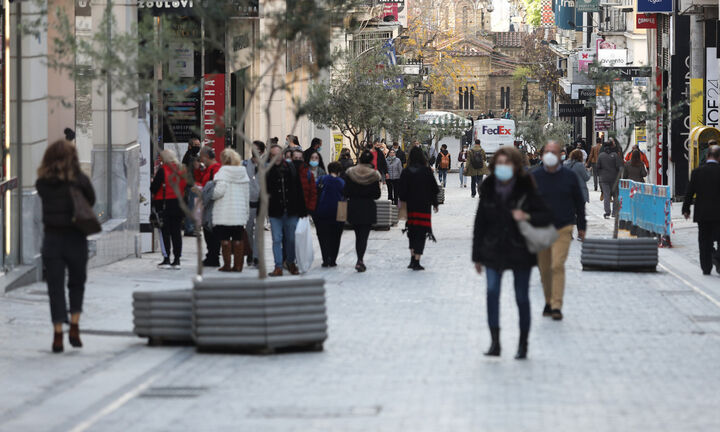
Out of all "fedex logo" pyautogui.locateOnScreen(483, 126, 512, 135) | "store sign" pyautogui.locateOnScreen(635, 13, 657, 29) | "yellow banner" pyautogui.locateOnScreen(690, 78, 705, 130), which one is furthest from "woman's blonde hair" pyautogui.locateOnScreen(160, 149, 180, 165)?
"fedex logo" pyautogui.locateOnScreen(483, 126, 512, 135)

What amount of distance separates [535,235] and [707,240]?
27.7 feet

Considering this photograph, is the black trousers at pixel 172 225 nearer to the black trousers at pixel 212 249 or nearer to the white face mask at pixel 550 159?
the black trousers at pixel 212 249

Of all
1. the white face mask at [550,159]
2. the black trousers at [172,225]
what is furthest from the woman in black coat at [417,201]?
the white face mask at [550,159]

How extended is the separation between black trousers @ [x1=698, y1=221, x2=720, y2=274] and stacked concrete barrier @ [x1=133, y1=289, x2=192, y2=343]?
8.89 m

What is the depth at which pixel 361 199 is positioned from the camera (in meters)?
19.8

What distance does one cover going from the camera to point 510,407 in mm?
8602

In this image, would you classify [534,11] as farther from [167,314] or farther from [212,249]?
[167,314]

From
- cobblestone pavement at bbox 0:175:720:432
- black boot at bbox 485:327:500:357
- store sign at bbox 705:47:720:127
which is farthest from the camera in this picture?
store sign at bbox 705:47:720:127

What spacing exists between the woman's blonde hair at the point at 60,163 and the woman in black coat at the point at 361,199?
8.64 metres

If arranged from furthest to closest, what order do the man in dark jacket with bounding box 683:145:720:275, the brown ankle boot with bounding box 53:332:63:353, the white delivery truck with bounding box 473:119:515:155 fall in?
the white delivery truck with bounding box 473:119:515:155
the man in dark jacket with bounding box 683:145:720:275
the brown ankle boot with bounding box 53:332:63:353

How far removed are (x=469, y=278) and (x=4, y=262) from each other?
19.2 feet

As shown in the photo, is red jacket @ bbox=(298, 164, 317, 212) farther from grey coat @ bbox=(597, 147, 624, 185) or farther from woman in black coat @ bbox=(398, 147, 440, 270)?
grey coat @ bbox=(597, 147, 624, 185)

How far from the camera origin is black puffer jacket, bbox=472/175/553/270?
1063cm

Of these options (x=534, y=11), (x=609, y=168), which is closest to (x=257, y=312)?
(x=609, y=168)
